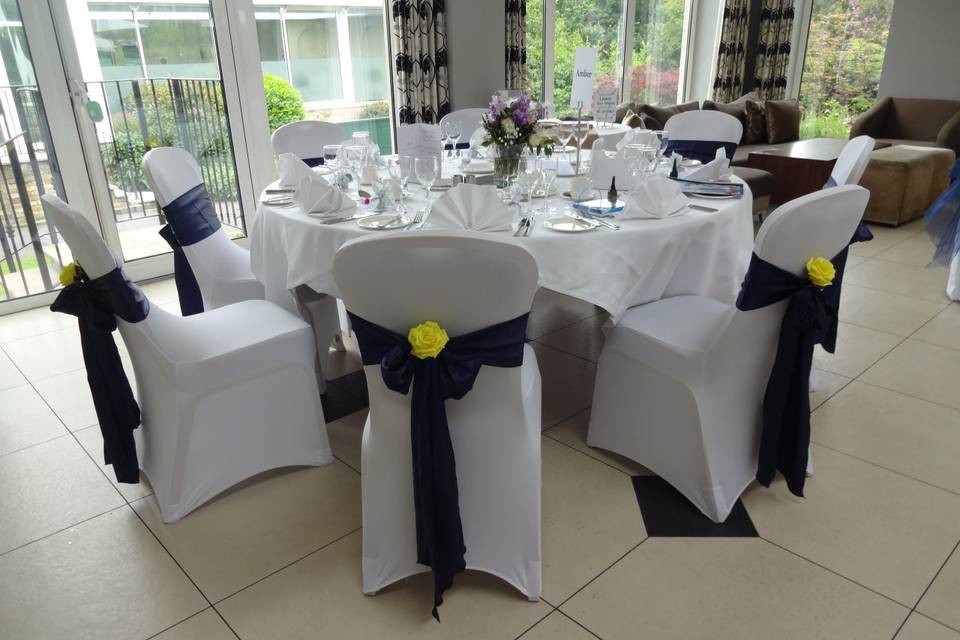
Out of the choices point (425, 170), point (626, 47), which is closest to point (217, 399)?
point (425, 170)

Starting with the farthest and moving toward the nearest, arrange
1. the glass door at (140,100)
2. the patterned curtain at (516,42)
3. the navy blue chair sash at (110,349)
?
the patterned curtain at (516,42), the glass door at (140,100), the navy blue chair sash at (110,349)

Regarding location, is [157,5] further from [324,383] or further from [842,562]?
[842,562]

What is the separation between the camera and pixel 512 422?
5.11 ft

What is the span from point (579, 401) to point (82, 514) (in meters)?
1.76

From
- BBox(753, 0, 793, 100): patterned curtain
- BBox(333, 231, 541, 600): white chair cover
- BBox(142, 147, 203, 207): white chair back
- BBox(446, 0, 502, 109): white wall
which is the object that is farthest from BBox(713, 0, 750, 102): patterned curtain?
BBox(333, 231, 541, 600): white chair cover

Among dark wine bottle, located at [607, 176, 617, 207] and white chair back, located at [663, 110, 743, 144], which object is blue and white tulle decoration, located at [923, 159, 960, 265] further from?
dark wine bottle, located at [607, 176, 617, 207]

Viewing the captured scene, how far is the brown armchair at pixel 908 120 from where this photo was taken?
6.46m

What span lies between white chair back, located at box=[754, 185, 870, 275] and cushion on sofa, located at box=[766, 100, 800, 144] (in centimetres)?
533

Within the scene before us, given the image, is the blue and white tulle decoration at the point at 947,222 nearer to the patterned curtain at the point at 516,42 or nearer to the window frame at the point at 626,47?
the window frame at the point at 626,47

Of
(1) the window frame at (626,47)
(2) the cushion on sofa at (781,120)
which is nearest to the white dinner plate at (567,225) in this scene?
(1) the window frame at (626,47)

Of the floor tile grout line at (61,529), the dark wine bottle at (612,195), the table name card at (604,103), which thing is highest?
the table name card at (604,103)

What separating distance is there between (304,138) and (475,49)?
236 centimetres

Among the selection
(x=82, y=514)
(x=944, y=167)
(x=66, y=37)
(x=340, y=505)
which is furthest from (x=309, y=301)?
(x=944, y=167)

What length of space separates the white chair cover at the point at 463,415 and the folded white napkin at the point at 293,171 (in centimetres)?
98
